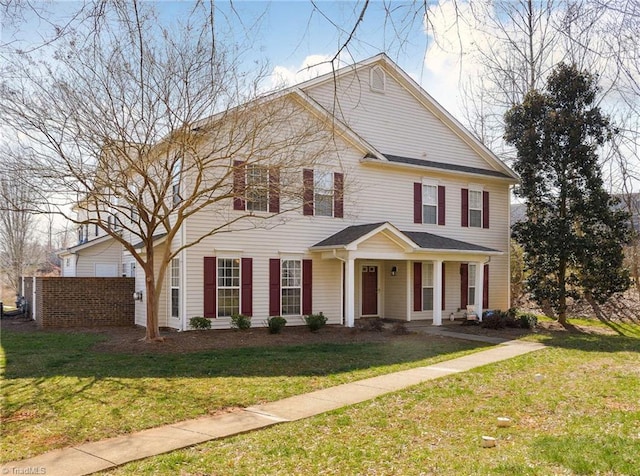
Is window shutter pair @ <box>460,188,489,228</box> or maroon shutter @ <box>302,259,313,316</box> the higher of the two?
window shutter pair @ <box>460,188,489,228</box>

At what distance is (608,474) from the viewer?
5.15 meters

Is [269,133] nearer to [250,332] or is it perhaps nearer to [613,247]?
[250,332]

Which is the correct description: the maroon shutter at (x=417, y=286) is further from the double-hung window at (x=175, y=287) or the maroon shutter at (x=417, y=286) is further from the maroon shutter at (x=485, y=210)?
the double-hung window at (x=175, y=287)

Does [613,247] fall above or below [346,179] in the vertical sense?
below

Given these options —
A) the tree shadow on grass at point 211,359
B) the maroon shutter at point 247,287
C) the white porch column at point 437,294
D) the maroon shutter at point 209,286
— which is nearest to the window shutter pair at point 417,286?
the white porch column at point 437,294

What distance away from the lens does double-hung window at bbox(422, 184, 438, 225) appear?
818 inches

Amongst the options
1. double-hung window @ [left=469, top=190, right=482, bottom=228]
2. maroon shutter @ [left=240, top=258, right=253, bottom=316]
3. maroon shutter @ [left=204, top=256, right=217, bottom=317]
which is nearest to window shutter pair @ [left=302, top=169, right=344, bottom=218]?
maroon shutter @ [left=240, top=258, right=253, bottom=316]

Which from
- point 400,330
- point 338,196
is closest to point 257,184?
point 338,196

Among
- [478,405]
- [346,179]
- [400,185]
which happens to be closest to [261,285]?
[346,179]

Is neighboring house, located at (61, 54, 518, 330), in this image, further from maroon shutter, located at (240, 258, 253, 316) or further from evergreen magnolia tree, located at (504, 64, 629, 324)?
evergreen magnolia tree, located at (504, 64, 629, 324)

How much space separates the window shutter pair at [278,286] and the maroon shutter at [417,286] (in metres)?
4.09

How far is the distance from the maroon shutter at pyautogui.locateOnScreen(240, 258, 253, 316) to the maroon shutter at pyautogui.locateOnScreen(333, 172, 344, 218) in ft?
11.3

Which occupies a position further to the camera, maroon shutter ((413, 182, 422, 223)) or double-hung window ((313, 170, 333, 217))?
maroon shutter ((413, 182, 422, 223))

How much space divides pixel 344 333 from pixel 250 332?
104 inches
